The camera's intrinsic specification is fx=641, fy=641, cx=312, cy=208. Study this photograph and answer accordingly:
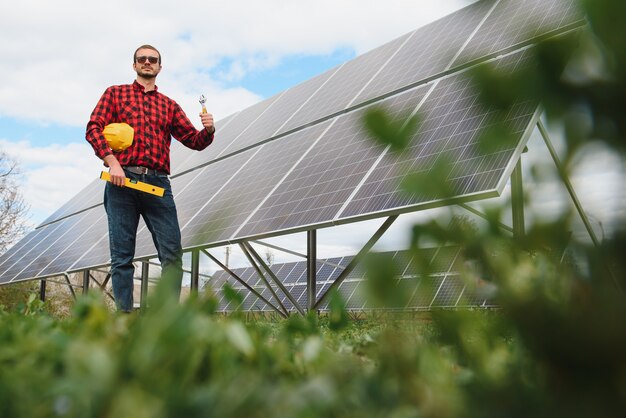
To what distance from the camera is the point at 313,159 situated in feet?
24.1

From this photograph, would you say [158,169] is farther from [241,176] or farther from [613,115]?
[613,115]

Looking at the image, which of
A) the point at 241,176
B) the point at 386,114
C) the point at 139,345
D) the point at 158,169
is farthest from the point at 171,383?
the point at 241,176

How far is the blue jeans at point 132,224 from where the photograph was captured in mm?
4801

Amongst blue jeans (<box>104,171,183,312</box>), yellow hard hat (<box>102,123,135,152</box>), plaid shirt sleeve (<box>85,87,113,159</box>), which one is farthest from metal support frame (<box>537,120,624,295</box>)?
yellow hard hat (<box>102,123,135,152</box>)

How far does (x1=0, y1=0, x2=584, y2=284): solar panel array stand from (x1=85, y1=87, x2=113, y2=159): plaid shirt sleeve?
3.24 ft

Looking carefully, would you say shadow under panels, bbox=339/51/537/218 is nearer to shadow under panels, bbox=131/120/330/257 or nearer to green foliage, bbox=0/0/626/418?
green foliage, bbox=0/0/626/418

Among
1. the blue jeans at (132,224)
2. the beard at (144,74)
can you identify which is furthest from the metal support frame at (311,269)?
the beard at (144,74)

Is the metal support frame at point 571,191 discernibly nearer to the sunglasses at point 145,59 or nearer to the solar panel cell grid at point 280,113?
the sunglasses at point 145,59

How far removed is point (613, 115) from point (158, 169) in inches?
186

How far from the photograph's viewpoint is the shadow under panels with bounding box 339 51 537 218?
0.75 m

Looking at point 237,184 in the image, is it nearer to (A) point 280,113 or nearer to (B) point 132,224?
(A) point 280,113

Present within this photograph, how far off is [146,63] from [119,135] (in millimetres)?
684

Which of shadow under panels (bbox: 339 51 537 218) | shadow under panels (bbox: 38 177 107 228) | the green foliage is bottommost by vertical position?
the green foliage

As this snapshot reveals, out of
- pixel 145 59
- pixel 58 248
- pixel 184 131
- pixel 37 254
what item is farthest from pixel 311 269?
pixel 37 254
